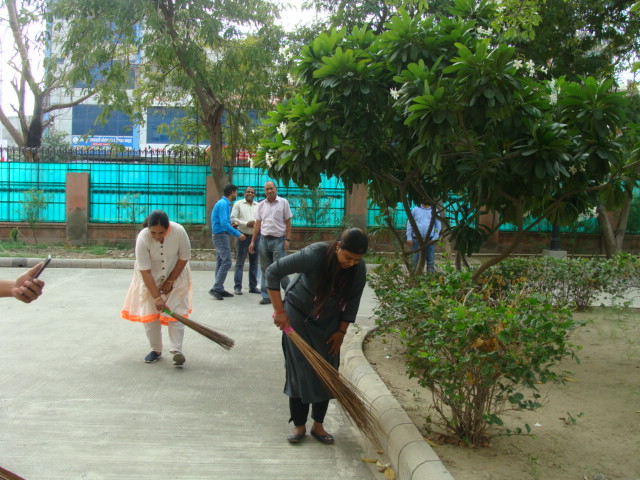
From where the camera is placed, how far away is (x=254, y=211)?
1004cm

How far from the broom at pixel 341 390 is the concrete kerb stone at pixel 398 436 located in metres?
0.13

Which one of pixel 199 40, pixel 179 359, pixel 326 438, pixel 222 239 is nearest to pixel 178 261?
pixel 179 359

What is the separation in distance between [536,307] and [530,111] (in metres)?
1.80

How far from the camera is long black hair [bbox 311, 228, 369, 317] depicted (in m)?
3.90

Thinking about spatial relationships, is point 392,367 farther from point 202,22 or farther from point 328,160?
point 202,22

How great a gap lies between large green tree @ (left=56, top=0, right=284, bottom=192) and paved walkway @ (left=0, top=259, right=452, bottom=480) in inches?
291

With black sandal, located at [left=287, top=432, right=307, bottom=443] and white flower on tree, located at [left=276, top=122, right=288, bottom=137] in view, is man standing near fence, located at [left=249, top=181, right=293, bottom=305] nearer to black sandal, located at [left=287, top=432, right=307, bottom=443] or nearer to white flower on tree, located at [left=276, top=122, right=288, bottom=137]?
white flower on tree, located at [left=276, top=122, right=288, bottom=137]

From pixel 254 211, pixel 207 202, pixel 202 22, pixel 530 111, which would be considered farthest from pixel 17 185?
pixel 530 111

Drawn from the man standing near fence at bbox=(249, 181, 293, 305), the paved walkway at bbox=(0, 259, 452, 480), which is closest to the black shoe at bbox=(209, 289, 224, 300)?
the man standing near fence at bbox=(249, 181, 293, 305)

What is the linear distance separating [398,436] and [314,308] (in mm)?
980

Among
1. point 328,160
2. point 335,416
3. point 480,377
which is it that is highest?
point 328,160

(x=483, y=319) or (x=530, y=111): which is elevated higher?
(x=530, y=111)

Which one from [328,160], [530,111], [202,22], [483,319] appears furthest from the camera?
[202,22]

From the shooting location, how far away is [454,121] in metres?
4.55
